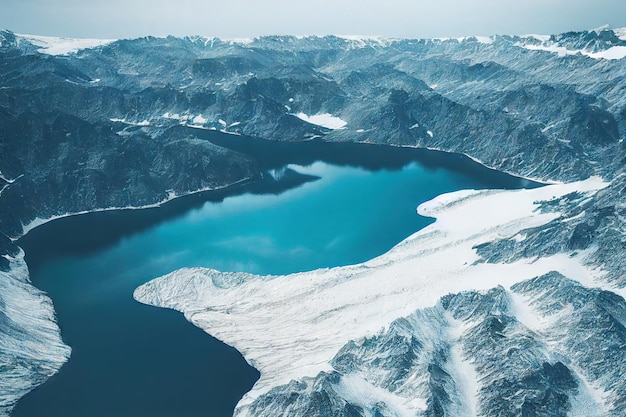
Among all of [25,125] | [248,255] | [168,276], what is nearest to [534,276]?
[248,255]

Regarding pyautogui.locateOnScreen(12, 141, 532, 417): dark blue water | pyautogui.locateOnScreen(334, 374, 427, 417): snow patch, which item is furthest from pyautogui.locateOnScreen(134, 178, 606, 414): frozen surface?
pyautogui.locateOnScreen(334, 374, 427, 417): snow patch

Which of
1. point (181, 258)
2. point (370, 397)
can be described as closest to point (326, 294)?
point (370, 397)

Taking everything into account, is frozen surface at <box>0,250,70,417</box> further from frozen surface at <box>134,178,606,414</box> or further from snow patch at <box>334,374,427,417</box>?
snow patch at <box>334,374,427,417</box>

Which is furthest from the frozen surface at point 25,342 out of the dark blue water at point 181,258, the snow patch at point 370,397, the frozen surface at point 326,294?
the snow patch at point 370,397

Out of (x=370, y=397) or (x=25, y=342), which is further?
(x=25, y=342)

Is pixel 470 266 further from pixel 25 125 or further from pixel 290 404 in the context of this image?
pixel 25 125

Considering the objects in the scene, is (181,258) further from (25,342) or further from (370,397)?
(370,397)
